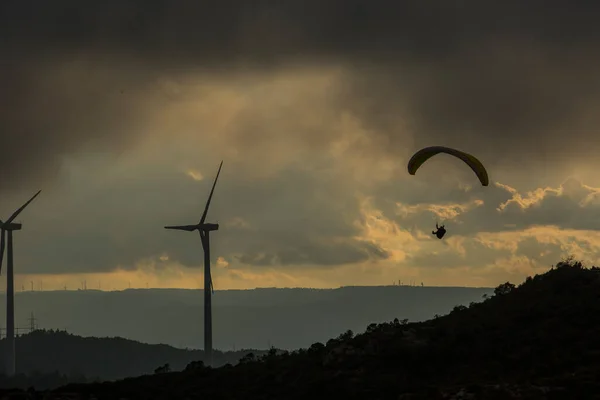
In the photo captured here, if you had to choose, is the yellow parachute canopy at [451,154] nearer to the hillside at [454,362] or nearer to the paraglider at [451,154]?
the paraglider at [451,154]

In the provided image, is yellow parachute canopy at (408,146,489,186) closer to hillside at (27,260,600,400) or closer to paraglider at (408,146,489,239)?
paraglider at (408,146,489,239)

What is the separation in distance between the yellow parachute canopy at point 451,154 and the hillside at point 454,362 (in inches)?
691

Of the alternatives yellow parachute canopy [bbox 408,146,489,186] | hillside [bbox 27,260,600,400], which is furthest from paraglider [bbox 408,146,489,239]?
hillside [bbox 27,260,600,400]

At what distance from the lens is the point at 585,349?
422ft

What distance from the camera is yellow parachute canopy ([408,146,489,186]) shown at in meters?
134

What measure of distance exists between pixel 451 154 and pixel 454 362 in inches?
873

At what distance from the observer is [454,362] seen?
13262cm

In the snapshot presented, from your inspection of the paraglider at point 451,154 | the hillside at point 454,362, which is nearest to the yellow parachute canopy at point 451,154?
the paraglider at point 451,154

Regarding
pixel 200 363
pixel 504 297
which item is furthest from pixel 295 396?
pixel 504 297

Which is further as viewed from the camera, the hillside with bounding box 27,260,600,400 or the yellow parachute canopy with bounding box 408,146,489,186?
the yellow parachute canopy with bounding box 408,146,489,186

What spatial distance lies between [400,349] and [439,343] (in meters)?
4.28

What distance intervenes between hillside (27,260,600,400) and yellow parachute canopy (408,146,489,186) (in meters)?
17.6

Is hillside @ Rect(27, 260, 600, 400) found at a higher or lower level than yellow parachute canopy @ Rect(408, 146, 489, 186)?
lower

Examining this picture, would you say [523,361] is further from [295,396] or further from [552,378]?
[295,396]
